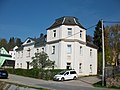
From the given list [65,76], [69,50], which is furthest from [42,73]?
[69,50]

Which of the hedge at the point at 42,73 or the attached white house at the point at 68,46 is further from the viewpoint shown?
the attached white house at the point at 68,46

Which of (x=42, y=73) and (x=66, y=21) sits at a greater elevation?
(x=66, y=21)

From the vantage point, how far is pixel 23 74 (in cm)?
4422

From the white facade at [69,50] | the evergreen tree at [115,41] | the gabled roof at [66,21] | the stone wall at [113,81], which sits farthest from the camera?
the evergreen tree at [115,41]

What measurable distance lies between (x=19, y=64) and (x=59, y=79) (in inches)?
1024

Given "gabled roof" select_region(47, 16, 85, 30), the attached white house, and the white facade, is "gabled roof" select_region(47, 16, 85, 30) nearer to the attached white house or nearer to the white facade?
the attached white house

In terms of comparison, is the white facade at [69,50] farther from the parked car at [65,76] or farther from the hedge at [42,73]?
the parked car at [65,76]

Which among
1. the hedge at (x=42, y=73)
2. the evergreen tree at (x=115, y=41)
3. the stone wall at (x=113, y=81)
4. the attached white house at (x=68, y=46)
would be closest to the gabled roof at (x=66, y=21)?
the attached white house at (x=68, y=46)

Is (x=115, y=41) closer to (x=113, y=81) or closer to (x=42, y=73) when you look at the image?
(x=42, y=73)

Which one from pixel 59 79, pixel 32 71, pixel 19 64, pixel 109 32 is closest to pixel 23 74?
pixel 32 71

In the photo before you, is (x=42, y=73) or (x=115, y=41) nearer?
(x=42, y=73)

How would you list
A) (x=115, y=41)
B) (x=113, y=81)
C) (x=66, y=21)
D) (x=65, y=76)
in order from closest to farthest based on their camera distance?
(x=113, y=81) < (x=65, y=76) < (x=66, y=21) < (x=115, y=41)

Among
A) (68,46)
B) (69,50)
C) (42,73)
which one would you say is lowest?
(42,73)

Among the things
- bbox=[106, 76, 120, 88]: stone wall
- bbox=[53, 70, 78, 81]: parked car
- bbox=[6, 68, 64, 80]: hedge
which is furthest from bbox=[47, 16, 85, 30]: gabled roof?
bbox=[106, 76, 120, 88]: stone wall
